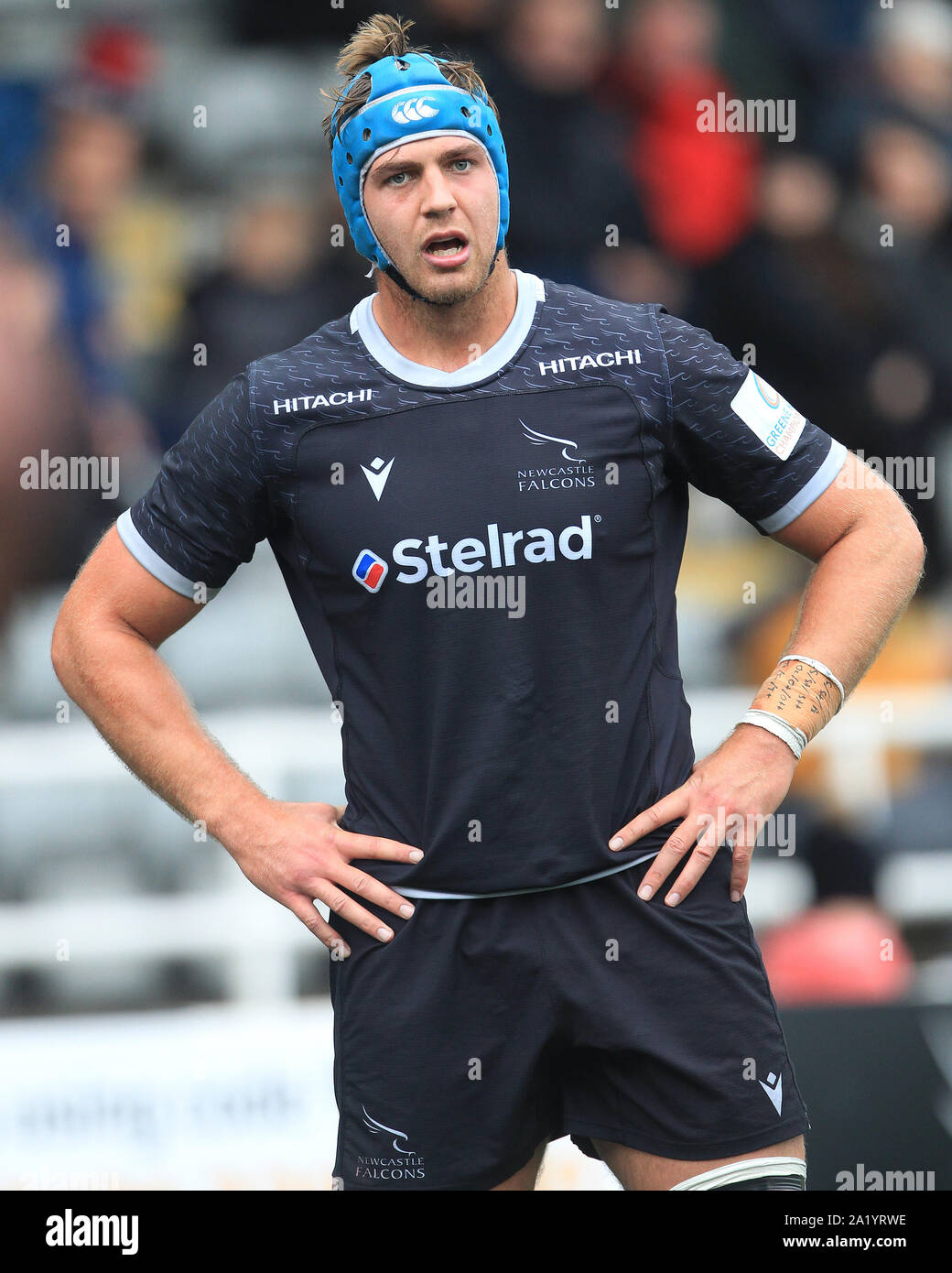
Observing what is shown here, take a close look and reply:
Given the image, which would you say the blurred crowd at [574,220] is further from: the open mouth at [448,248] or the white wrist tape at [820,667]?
the white wrist tape at [820,667]

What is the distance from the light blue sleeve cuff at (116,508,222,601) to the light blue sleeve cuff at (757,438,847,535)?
1.03m

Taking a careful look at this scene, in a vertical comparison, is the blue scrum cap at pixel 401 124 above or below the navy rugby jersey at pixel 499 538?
above

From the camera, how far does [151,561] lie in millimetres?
2771

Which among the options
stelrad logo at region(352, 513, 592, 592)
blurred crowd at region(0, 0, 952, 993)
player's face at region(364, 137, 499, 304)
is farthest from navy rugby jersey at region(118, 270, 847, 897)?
blurred crowd at region(0, 0, 952, 993)

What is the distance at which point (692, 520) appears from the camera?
6.24 m

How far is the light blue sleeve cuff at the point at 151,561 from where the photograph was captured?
277cm

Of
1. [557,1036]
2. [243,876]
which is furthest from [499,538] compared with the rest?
[243,876]

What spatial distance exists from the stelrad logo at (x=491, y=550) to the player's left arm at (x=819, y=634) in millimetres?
416

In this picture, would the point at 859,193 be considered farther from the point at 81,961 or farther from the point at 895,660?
the point at 81,961

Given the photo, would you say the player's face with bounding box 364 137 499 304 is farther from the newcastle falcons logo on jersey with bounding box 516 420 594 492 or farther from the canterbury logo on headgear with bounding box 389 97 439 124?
the newcastle falcons logo on jersey with bounding box 516 420 594 492

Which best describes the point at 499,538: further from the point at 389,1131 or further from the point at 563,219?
the point at 563,219

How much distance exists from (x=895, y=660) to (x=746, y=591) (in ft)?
1.99

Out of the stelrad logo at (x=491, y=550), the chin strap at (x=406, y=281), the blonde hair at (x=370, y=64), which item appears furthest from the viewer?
the blonde hair at (x=370, y=64)

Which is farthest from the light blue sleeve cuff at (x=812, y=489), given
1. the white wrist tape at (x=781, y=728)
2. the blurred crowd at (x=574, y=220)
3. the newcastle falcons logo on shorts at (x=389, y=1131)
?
the blurred crowd at (x=574, y=220)
